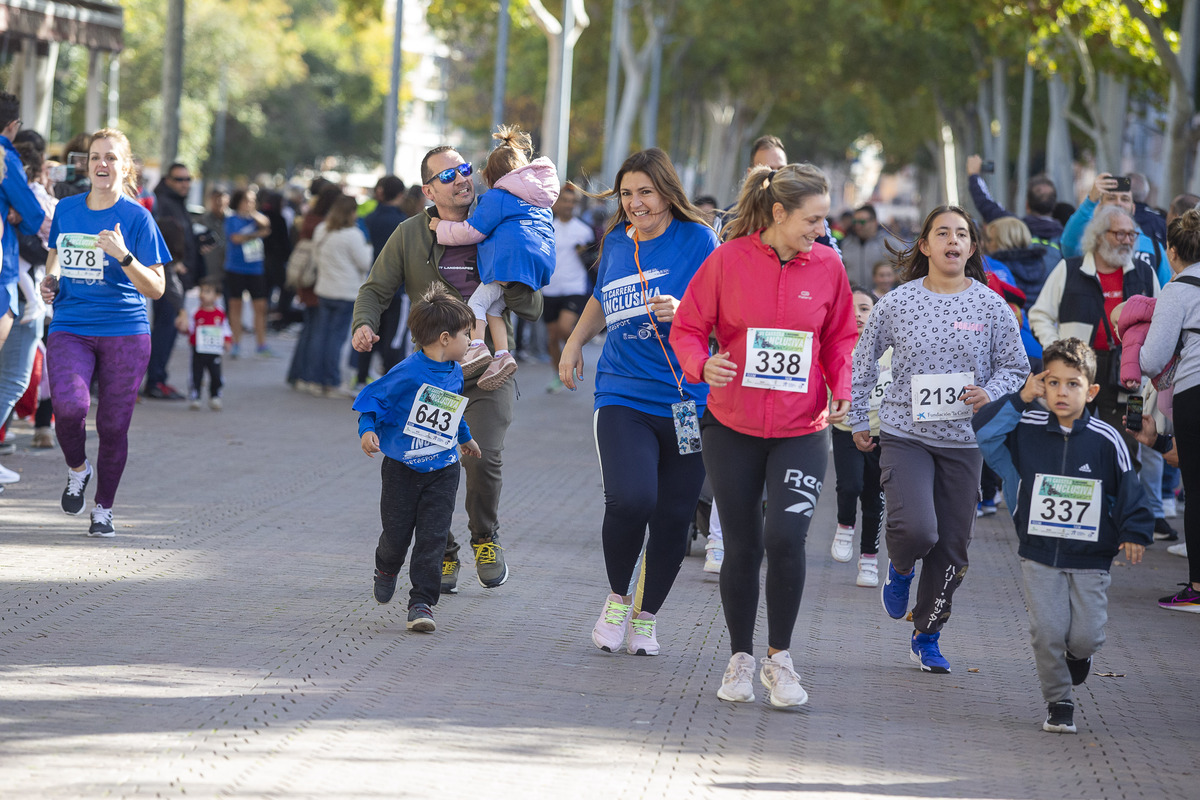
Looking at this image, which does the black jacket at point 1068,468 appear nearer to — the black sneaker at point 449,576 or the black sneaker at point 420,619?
the black sneaker at point 420,619

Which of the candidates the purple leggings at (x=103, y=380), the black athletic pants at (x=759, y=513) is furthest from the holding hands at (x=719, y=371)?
the purple leggings at (x=103, y=380)

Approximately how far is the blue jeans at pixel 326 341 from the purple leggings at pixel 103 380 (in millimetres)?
7602

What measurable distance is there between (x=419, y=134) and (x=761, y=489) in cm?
14418

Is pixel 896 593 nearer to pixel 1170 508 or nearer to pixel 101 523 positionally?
pixel 101 523

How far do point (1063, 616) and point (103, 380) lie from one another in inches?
189

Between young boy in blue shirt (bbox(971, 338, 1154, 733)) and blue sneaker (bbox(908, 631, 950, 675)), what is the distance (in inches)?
A: 31.6

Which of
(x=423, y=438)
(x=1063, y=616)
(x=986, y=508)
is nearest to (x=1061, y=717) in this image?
(x=1063, y=616)

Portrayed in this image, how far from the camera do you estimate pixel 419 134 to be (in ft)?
481

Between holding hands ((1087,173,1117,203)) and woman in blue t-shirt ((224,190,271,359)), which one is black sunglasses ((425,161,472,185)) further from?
woman in blue t-shirt ((224,190,271,359))

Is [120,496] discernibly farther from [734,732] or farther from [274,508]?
[734,732]

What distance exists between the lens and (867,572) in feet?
27.2

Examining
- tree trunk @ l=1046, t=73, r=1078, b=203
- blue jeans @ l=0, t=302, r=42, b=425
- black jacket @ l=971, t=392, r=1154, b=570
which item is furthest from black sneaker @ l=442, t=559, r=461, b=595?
tree trunk @ l=1046, t=73, r=1078, b=203

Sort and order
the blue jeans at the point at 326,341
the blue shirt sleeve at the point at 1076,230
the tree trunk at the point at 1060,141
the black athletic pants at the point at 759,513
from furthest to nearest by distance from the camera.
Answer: the tree trunk at the point at 1060,141 < the blue jeans at the point at 326,341 < the blue shirt sleeve at the point at 1076,230 < the black athletic pants at the point at 759,513

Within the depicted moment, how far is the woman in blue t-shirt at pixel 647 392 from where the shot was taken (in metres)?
5.95
